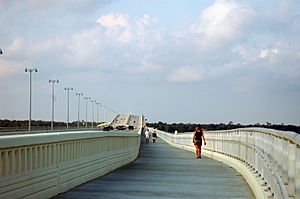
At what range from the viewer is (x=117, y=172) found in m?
18.7

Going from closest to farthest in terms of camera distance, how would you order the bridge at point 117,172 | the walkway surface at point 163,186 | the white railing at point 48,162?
the bridge at point 117,172 → the white railing at point 48,162 → the walkway surface at point 163,186

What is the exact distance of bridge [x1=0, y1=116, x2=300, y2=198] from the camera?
949 cm

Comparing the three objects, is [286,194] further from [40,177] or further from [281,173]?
[40,177]

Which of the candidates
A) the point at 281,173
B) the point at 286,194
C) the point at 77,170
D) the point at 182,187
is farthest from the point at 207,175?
the point at 286,194

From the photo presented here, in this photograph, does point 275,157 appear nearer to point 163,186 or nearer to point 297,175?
point 297,175

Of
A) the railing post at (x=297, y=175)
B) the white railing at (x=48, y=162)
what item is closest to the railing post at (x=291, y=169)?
the railing post at (x=297, y=175)

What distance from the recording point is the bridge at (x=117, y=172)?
31.1 ft

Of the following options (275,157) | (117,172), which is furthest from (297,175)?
(117,172)

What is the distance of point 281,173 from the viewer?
368 inches

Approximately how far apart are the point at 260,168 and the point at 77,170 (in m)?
4.34

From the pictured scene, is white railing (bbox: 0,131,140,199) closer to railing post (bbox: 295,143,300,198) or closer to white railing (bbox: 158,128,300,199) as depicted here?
white railing (bbox: 158,128,300,199)

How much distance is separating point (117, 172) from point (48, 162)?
274 inches

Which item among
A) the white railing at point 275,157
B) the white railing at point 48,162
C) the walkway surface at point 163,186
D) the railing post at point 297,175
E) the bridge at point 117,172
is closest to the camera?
the railing post at point 297,175

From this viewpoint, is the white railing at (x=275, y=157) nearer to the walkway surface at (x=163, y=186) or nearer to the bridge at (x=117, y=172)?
the bridge at (x=117, y=172)
